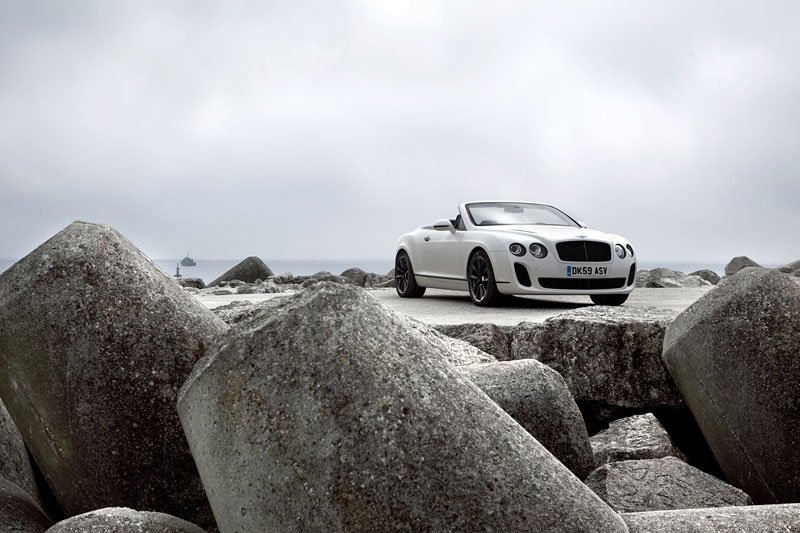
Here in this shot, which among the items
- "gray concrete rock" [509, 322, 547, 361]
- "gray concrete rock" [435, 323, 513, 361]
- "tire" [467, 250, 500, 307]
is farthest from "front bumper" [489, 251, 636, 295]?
"gray concrete rock" [509, 322, 547, 361]

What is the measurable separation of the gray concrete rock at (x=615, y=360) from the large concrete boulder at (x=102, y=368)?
2682 mm

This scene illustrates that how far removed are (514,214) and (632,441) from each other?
8.48m

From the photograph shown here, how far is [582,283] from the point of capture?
11.0m

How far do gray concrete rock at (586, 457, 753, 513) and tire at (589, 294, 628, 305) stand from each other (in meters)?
7.98

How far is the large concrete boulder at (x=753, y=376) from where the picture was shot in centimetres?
349

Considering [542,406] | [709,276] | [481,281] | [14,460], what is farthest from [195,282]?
[542,406]

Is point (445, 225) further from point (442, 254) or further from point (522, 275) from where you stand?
point (522, 275)

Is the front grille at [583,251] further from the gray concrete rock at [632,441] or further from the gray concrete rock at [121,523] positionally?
the gray concrete rock at [121,523]

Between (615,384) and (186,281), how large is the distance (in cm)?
1708

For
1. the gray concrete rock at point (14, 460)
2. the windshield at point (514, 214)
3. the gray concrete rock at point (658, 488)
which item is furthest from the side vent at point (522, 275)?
the gray concrete rock at point (14, 460)

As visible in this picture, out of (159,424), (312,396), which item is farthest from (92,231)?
(312,396)

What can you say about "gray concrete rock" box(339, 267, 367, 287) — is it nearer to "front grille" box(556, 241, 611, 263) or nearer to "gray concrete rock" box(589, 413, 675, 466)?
"front grille" box(556, 241, 611, 263)

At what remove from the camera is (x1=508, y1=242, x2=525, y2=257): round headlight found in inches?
425

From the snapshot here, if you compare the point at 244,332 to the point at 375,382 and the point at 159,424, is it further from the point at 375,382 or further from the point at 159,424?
Result: the point at 159,424
